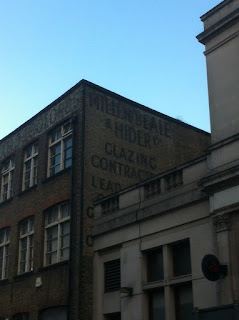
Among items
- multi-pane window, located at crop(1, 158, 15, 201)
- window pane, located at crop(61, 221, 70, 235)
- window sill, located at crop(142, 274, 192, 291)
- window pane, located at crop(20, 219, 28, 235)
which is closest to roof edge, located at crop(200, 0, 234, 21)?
window sill, located at crop(142, 274, 192, 291)

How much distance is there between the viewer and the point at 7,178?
26.9 meters

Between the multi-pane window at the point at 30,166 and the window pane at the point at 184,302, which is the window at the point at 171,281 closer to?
the window pane at the point at 184,302

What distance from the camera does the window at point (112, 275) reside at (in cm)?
1839

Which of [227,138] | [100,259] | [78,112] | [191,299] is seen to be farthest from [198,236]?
[78,112]

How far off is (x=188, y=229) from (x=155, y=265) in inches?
84.9

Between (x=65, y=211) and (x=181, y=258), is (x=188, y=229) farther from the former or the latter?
(x=65, y=211)

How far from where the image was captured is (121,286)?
58.4 feet

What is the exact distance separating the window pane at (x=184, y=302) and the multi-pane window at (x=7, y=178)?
12.8 meters

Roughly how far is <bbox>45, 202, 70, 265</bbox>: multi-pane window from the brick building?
41mm

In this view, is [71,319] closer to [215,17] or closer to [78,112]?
[78,112]

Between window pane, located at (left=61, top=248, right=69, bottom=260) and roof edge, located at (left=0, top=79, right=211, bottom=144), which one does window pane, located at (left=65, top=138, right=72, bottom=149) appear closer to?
roof edge, located at (left=0, top=79, right=211, bottom=144)

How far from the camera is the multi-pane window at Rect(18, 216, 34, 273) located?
22769 mm

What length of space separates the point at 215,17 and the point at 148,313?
10.0 meters

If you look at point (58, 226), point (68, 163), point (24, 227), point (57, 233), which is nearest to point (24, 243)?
point (24, 227)
